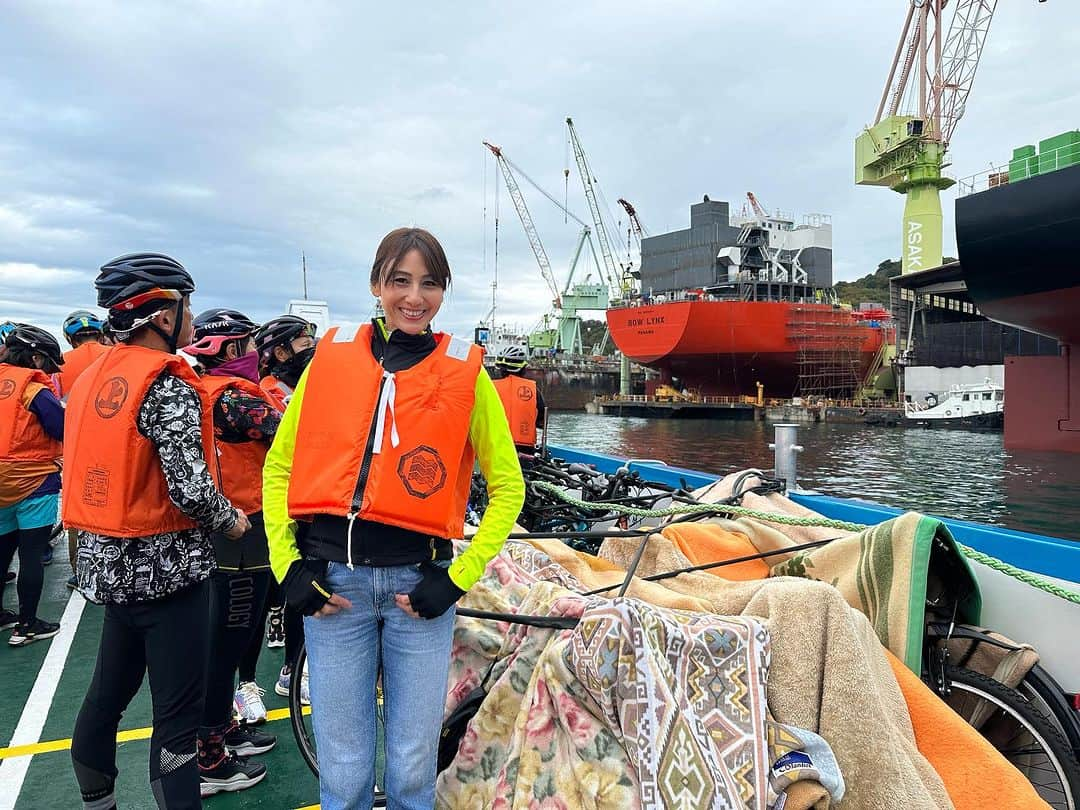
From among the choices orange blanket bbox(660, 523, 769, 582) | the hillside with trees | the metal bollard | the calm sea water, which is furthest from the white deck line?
the hillside with trees

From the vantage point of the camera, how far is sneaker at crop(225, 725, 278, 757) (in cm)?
275

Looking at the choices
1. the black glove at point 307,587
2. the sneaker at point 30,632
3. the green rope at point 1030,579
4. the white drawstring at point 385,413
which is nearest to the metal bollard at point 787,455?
the green rope at point 1030,579

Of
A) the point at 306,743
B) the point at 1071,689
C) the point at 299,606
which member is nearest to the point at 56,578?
the point at 306,743

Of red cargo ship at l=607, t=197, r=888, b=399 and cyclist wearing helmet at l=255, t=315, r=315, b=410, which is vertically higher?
red cargo ship at l=607, t=197, r=888, b=399

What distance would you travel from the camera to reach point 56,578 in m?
5.41

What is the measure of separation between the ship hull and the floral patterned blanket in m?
39.1

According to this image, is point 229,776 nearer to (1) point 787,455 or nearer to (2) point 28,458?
(2) point 28,458

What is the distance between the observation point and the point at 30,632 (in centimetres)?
396

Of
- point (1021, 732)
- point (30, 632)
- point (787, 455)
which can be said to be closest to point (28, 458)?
point (30, 632)

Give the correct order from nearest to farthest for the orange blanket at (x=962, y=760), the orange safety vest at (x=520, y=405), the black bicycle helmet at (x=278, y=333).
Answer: the orange blanket at (x=962, y=760) → the black bicycle helmet at (x=278, y=333) → the orange safety vest at (x=520, y=405)

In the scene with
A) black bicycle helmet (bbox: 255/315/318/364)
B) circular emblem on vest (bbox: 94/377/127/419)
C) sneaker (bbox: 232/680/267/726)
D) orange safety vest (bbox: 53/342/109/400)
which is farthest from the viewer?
orange safety vest (bbox: 53/342/109/400)

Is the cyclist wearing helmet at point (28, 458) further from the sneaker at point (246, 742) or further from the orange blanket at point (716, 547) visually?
the orange blanket at point (716, 547)

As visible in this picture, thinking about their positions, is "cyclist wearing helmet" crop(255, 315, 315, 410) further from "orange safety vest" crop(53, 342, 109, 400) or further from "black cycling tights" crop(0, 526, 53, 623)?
"orange safety vest" crop(53, 342, 109, 400)

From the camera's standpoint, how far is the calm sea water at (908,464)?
12.4 m
